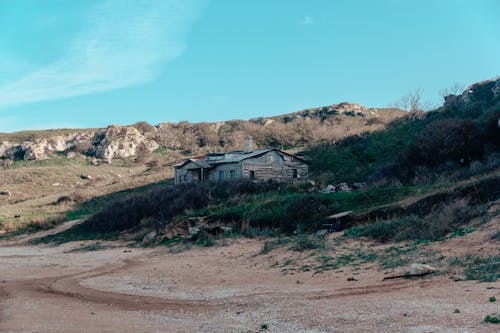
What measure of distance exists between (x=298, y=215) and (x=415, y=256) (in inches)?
398

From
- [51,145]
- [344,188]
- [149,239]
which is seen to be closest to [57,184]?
[51,145]

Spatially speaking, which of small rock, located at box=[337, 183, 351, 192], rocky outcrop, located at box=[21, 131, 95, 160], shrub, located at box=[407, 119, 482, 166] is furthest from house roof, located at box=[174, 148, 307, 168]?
rocky outcrop, located at box=[21, 131, 95, 160]

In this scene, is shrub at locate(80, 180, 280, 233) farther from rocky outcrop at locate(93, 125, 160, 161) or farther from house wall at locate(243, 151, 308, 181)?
rocky outcrop at locate(93, 125, 160, 161)

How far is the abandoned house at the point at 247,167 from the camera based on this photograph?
147ft

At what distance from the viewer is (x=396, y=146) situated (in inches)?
1918

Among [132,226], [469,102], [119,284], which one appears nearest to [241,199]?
[132,226]

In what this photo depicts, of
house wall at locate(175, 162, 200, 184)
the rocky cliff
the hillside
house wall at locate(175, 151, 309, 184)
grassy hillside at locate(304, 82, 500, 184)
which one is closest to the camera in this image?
the hillside

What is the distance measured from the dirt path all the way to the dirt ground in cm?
2

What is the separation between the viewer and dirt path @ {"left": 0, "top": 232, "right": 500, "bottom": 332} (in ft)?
27.6

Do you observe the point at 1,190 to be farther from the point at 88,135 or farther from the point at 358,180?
the point at 358,180

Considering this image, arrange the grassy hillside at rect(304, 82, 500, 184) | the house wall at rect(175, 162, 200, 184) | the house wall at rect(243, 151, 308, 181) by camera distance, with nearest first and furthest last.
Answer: the grassy hillside at rect(304, 82, 500, 184) < the house wall at rect(243, 151, 308, 181) < the house wall at rect(175, 162, 200, 184)

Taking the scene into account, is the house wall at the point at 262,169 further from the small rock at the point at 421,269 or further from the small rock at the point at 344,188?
the small rock at the point at 421,269

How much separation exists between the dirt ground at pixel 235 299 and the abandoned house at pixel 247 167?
26062 millimetres

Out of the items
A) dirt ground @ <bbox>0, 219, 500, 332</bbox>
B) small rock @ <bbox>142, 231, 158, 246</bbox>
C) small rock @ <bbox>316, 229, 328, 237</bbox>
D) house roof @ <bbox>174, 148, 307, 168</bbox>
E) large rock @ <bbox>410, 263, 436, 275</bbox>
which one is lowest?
small rock @ <bbox>142, 231, 158, 246</bbox>
